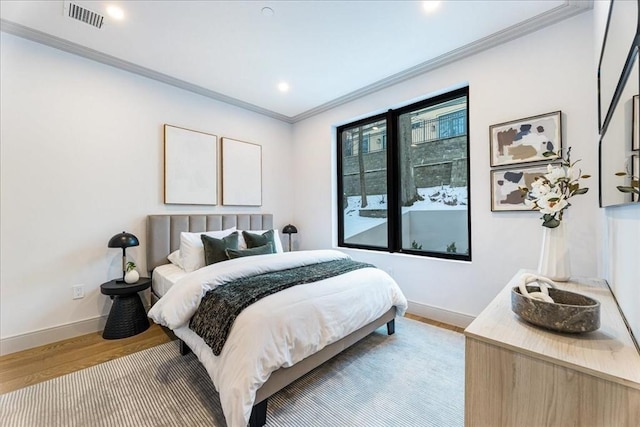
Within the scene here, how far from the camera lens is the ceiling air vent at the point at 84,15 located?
2.08m

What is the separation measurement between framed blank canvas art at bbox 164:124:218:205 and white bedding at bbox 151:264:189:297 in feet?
2.64

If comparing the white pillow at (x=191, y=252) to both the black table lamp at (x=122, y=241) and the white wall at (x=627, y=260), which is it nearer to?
the black table lamp at (x=122, y=241)

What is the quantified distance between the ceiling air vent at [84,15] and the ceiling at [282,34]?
41mm

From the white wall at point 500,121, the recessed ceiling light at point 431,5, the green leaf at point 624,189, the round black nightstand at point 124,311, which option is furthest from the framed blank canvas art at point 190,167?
the green leaf at point 624,189

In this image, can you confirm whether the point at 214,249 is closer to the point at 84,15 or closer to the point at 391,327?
the point at 391,327

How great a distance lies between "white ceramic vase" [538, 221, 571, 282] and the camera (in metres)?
1.49

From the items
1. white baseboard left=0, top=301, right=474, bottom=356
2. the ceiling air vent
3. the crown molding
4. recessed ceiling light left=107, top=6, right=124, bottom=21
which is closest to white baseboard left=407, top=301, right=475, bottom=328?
white baseboard left=0, top=301, right=474, bottom=356

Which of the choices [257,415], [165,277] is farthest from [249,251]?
[257,415]

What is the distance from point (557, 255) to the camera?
1.50 meters

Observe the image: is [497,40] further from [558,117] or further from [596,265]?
[596,265]

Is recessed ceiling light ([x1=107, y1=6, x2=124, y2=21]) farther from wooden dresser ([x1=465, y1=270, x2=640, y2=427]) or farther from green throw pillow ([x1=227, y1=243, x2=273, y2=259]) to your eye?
wooden dresser ([x1=465, y1=270, x2=640, y2=427])

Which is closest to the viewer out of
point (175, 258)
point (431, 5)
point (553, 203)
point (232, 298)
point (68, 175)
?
point (553, 203)

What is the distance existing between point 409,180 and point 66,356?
151 inches

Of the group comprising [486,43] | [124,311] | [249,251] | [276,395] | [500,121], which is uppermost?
[486,43]
